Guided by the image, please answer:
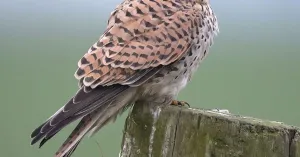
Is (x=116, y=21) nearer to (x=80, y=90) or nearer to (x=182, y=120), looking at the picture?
(x=80, y=90)

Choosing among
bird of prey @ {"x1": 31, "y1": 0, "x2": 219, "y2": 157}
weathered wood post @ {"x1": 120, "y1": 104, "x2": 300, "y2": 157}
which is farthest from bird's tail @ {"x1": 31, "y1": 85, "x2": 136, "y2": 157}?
weathered wood post @ {"x1": 120, "y1": 104, "x2": 300, "y2": 157}

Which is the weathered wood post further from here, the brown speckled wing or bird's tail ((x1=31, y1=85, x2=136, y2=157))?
the brown speckled wing

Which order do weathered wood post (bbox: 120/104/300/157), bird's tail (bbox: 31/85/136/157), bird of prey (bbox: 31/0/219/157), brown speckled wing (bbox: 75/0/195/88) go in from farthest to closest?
brown speckled wing (bbox: 75/0/195/88) → bird of prey (bbox: 31/0/219/157) → bird's tail (bbox: 31/85/136/157) → weathered wood post (bbox: 120/104/300/157)

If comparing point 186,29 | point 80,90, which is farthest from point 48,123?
point 186,29

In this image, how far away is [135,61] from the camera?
2.70m

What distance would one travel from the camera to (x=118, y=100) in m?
2.66

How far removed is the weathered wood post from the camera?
1.88 meters

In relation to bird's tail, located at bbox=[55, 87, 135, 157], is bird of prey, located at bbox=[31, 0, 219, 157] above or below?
above

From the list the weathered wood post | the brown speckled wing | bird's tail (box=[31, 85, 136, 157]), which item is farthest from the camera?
the brown speckled wing

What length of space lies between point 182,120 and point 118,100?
2.34 feet

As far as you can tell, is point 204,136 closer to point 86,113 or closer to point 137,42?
point 86,113

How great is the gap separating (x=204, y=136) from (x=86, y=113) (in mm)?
676

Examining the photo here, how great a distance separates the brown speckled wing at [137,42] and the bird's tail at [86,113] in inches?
2.6

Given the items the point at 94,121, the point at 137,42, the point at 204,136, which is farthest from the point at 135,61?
the point at 204,136
